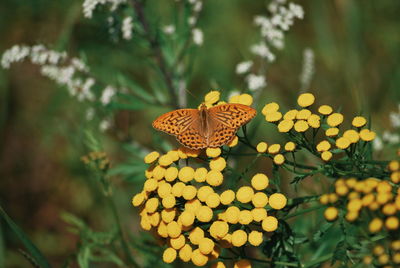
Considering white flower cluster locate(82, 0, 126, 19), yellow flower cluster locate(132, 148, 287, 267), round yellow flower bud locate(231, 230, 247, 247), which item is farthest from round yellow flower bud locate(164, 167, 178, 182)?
white flower cluster locate(82, 0, 126, 19)

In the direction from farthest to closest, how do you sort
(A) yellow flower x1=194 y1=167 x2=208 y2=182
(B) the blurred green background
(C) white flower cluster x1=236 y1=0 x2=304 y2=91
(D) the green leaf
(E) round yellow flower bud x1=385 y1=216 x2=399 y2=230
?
(B) the blurred green background
(C) white flower cluster x1=236 y1=0 x2=304 y2=91
(A) yellow flower x1=194 y1=167 x2=208 y2=182
(D) the green leaf
(E) round yellow flower bud x1=385 y1=216 x2=399 y2=230

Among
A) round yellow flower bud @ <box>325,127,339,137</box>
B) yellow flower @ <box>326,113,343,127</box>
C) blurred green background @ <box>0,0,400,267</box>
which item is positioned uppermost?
yellow flower @ <box>326,113,343,127</box>

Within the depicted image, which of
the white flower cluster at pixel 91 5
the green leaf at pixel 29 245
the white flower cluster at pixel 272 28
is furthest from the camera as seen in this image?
the white flower cluster at pixel 272 28

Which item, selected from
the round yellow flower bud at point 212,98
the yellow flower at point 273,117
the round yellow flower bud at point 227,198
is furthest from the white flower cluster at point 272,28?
the round yellow flower bud at point 227,198

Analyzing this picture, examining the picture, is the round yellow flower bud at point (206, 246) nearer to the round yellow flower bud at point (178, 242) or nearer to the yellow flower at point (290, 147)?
the round yellow flower bud at point (178, 242)

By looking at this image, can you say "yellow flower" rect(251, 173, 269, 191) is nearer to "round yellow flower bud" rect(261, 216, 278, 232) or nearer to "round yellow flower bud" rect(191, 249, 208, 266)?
"round yellow flower bud" rect(261, 216, 278, 232)

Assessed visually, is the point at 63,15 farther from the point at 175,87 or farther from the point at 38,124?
the point at 175,87
